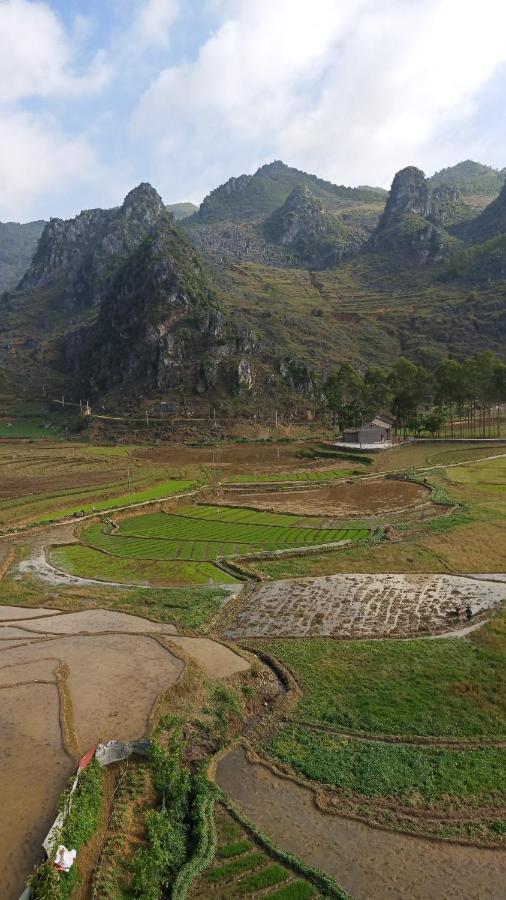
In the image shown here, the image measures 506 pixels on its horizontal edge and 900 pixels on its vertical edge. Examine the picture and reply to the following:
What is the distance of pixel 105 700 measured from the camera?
24.0m

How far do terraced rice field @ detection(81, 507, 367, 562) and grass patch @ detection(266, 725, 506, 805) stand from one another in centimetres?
2707

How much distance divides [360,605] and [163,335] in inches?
5676

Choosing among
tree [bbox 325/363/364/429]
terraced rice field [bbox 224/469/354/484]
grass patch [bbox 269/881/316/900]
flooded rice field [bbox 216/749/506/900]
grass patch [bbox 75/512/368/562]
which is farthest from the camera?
tree [bbox 325/363/364/429]

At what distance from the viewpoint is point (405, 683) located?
82.8ft

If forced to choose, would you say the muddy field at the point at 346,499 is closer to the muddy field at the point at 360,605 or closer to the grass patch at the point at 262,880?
the muddy field at the point at 360,605

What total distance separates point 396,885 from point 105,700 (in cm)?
1325

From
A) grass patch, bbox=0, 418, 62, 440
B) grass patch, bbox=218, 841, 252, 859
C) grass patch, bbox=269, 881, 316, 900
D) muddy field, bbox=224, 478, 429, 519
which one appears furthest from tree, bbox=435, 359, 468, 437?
grass patch, bbox=269, 881, 316, 900

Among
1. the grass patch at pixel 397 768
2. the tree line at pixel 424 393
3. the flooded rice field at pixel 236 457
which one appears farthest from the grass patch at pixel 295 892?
the tree line at pixel 424 393

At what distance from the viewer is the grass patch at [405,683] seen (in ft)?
73.8

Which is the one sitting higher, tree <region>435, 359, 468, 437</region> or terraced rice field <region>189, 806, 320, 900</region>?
tree <region>435, 359, 468, 437</region>

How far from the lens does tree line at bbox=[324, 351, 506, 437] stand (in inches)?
4651

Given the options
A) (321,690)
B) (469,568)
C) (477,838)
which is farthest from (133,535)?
(477,838)

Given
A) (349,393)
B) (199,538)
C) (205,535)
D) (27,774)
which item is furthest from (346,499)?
(349,393)

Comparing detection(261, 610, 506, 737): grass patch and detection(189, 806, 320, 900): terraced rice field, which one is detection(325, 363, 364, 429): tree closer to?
detection(261, 610, 506, 737): grass patch
